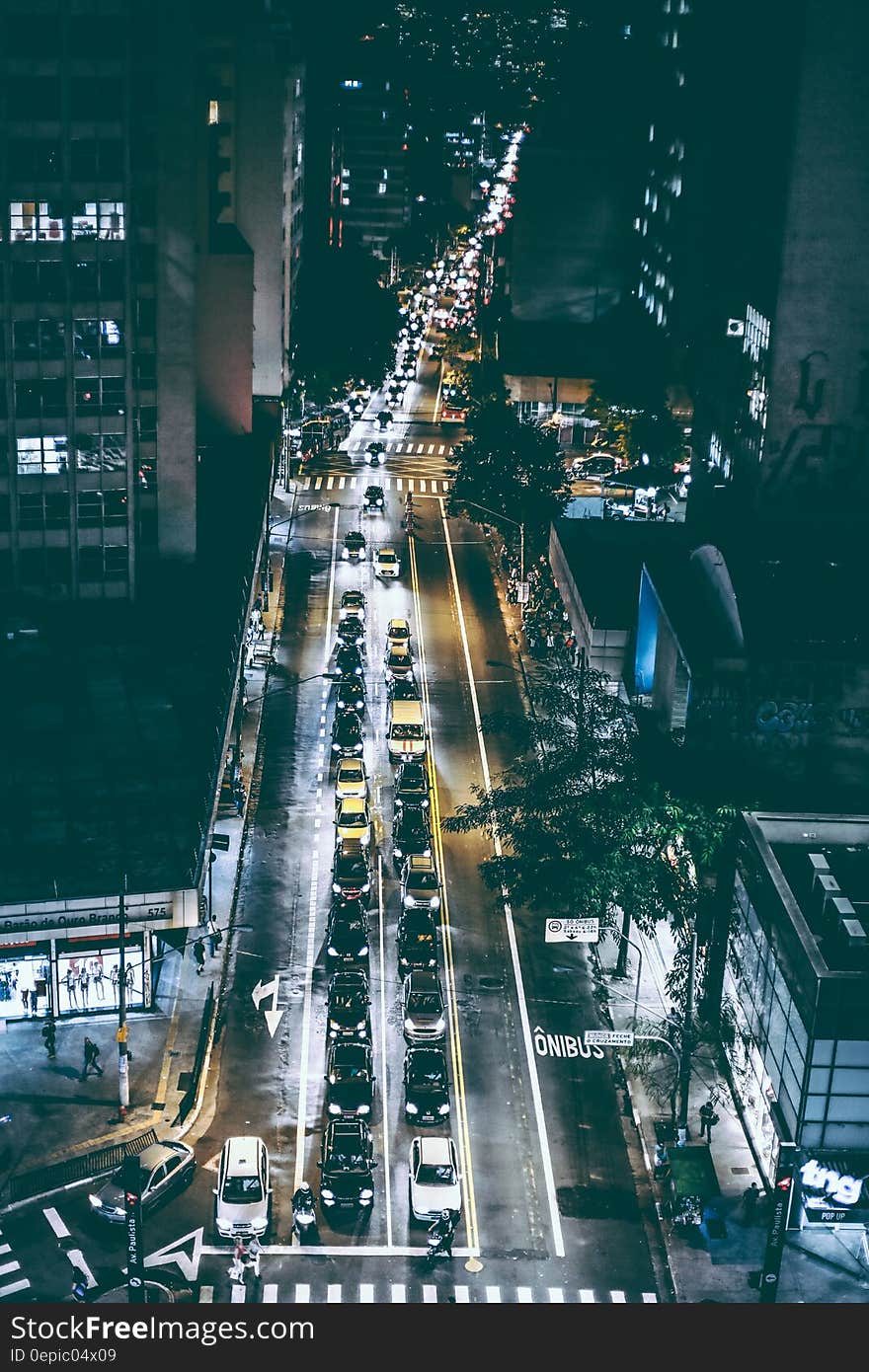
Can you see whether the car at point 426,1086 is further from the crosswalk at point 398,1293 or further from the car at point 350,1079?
the crosswalk at point 398,1293

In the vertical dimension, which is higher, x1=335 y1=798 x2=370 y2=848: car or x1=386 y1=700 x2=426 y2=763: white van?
x1=386 y1=700 x2=426 y2=763: white van

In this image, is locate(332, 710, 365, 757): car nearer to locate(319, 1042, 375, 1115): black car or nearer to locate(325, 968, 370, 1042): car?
locate(325, 968, 370, 1042): car

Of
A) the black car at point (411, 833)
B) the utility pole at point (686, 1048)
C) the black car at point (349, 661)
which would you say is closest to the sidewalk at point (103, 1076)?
the black car at point (411, 833)

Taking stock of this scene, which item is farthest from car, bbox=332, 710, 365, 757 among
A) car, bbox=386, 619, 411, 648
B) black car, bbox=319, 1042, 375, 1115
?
black car, bbox=319, 1042, 375, 1115

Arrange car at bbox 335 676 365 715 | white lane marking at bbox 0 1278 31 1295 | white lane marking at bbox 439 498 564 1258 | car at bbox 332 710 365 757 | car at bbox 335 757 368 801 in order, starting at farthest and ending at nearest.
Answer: car at bbox 335 676 365 715 < car at bbox 332 710 365 757 < car at bbox 335 757 368 801 < white lane marking at bbox 439 498 564 1258 < white lane marking at bbox 0 1278 31 1295

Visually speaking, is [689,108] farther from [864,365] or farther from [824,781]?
[824,781]

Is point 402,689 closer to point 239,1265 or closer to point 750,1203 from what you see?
point 750,1203

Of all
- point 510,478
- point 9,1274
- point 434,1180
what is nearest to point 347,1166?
point 434,1180
